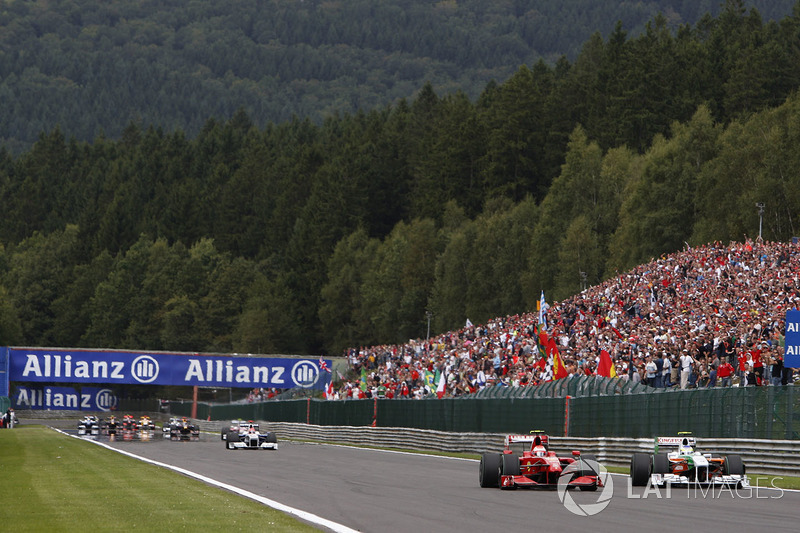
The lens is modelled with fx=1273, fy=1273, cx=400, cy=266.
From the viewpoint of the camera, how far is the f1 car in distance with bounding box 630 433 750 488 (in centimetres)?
1838

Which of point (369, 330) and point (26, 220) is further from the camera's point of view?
point (26, 220)

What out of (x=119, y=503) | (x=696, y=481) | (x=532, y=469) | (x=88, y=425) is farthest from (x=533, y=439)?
(x=88, y=425)

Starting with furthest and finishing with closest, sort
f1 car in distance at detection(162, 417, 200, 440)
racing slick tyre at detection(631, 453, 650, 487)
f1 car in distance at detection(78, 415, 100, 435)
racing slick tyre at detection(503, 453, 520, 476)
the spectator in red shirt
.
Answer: f1 car in distance at detection(78, 415, 100, 435) < f1 car in distance at detection(162, 417, 200, 440) < the spectator in red shirt < racing slick tyre at detection(503, 453, 520, 476) < racing slick tyre at detection(631, 453, 650, 487)

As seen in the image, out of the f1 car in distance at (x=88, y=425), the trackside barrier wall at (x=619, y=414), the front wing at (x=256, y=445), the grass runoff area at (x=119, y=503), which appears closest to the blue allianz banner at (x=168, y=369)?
the f1 car in distance at (x=88, y=425)

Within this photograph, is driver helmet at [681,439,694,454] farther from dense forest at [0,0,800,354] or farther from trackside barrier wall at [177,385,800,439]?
dense forest at [0,0,800,354]

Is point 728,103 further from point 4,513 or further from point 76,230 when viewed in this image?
point 76,230

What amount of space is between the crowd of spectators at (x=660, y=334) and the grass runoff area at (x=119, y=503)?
14175 mm

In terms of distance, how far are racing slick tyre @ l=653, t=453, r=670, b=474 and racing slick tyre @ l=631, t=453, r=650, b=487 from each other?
0.40 m

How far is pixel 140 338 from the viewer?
14200 centimetres

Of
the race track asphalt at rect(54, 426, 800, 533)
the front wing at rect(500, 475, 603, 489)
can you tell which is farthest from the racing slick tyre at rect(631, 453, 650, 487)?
the front wing at rect(500, 475, 603, 489)

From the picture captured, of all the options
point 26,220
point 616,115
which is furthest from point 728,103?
point 26,220

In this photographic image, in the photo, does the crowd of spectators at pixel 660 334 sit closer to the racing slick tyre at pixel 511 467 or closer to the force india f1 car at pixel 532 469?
the force india f1 car at pixel 532 469

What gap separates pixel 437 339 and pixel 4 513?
1916 inches

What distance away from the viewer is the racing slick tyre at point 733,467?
18.2 meters
